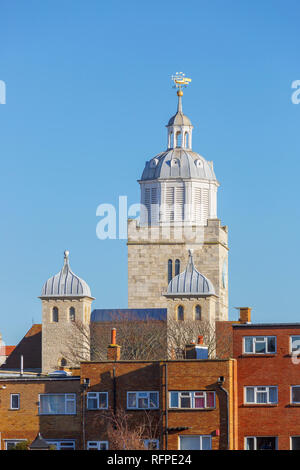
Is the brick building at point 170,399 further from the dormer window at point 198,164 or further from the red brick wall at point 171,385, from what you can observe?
the dormer window at point 198,164

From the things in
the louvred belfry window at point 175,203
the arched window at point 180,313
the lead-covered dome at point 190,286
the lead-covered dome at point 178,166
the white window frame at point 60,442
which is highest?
the lead-covered dome at point 178,166

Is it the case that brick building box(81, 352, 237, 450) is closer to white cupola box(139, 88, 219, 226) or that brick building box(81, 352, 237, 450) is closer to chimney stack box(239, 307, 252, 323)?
chimney stack box(239, 307, 252, 323)

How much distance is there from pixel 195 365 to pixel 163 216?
66412 mm

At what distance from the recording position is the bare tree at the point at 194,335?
112m

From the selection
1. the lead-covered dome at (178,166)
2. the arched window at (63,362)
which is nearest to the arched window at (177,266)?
the lead-covered dome at (178,166)

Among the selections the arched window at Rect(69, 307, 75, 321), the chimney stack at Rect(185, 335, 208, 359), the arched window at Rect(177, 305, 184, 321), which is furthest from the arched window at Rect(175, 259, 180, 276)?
the chimney stack at Rect(185, 335, 208, 359)

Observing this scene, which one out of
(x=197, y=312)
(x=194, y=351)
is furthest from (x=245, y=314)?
(x=197, y=312)

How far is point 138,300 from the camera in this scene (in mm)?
137500

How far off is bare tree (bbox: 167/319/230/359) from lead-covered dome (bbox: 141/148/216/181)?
20954mm

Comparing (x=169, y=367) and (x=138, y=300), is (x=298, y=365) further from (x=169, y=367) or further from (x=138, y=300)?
(x=138, y=300)

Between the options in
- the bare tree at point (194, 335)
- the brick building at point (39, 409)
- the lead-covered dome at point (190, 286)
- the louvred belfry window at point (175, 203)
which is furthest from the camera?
the louvred belfry window at point (175, 203)

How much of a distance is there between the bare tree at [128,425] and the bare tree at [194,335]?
34.2m

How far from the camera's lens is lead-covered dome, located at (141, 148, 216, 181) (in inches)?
5576
